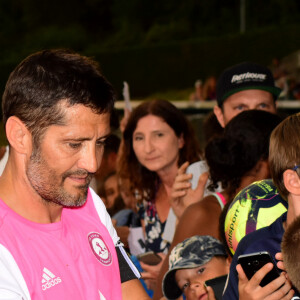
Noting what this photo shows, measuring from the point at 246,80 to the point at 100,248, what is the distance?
2.42 meters

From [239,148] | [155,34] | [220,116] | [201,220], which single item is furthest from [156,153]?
[155,34]

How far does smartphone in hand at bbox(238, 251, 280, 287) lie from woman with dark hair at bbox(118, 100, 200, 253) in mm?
2082

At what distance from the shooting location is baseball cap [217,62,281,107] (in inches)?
172

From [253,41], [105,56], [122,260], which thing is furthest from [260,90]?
[253,41]

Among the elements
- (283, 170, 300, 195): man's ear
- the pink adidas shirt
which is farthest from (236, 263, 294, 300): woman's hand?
the pink adidas shirt

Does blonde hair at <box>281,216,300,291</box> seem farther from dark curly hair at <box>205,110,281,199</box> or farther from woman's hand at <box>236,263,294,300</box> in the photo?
dark curly hair at <box>205,110,281,199</box>

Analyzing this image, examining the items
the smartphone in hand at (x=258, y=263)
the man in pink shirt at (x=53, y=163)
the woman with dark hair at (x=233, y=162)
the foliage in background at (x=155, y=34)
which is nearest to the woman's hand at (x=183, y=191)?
the woman with dark hair at (x=233, y=162)

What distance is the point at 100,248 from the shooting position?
224cm

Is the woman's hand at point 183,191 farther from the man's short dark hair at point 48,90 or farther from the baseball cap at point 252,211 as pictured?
the man's short dark hair at point 48,90

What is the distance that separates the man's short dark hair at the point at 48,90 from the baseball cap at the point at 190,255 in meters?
1.21

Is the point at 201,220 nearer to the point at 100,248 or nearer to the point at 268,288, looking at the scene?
the point at 268,288

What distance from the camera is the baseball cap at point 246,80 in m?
4.37

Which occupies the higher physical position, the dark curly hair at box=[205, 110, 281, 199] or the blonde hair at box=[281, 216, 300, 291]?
the dark curly hair at box=[205, 110, 281, 199]

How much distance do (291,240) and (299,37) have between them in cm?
3817
